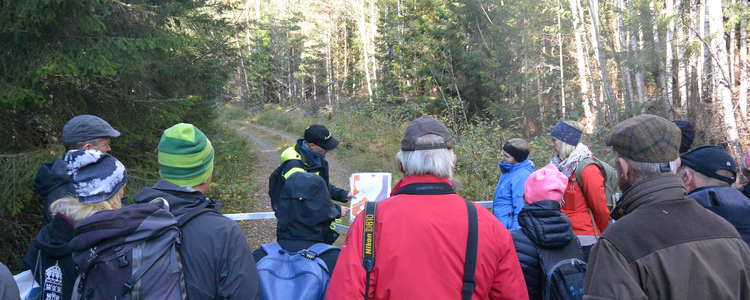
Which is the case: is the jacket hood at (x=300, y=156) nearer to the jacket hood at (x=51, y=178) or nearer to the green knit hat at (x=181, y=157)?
the jacket hood at (x=51, y=178)

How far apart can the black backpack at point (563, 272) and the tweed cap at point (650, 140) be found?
73cm

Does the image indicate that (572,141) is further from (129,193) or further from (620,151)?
(129,193)

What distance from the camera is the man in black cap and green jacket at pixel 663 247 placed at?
153cm

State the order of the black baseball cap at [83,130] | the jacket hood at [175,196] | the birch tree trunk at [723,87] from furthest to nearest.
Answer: the birch tree trunk at [723,87], the black baseball cap at [83,130], the jacket hood at [175,196]

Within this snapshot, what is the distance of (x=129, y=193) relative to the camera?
5574 mm

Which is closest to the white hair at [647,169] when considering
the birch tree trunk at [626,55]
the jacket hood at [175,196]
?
the jacket hood at [175,196]

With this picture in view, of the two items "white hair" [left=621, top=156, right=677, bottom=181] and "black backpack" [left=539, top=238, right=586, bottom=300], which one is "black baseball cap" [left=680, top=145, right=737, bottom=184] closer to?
"black backpack" [left=539, top=238, right=586, bottom=300]

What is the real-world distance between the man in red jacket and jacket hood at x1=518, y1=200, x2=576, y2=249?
0.40 metres

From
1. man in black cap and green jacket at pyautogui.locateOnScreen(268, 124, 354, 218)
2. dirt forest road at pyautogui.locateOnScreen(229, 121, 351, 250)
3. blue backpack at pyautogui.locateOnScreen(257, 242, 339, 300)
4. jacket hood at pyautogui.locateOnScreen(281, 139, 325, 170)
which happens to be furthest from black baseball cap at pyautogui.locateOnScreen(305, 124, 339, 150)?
dirt forest road at pyautogui.locateOnScreen(229, 121, 351, 250)

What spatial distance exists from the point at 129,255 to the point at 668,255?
2.10m

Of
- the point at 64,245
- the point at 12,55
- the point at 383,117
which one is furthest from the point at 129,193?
the point at 383,117

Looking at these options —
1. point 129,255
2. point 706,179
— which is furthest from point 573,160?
point 129,255

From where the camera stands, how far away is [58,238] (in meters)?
2.39

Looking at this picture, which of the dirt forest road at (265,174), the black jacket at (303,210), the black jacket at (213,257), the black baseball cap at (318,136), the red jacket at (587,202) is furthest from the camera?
the dirt forest road at (265,174)
